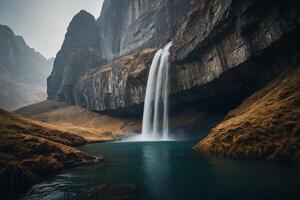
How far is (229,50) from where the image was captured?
57031 mm

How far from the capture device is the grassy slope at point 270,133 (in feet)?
87.3

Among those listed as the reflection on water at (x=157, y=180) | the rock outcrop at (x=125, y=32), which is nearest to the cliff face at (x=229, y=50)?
the reflection on water at (x=157, y=180)

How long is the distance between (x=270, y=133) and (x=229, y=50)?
103 ft

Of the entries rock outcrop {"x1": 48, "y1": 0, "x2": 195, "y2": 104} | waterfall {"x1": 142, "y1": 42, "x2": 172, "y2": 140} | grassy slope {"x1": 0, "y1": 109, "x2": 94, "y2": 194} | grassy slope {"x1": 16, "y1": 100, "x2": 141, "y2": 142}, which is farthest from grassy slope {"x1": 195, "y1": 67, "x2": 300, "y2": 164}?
rock outcrop {"x1": 48, "y1": 0, "x2": 195, "y2": 104}

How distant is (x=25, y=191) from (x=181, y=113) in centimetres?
7919

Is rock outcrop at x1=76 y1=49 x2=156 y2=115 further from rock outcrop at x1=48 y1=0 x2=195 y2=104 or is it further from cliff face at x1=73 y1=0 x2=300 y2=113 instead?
rock outcrop at x1=48 y1=0 x2=195 y2=104

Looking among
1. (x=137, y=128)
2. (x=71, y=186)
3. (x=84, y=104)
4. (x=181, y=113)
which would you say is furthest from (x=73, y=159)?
(x=84, y=104)

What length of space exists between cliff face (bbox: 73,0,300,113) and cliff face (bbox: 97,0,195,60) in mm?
33956

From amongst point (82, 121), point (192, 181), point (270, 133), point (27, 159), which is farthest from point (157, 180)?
point (82, 121)

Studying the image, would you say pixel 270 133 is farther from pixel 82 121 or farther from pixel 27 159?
pixel 82 121

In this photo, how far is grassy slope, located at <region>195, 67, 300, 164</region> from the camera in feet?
87.3

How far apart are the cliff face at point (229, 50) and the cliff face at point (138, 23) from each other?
33956 millimetres

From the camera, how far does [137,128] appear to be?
106625mm

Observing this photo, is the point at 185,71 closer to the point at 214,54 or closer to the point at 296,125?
the point at 214,54
